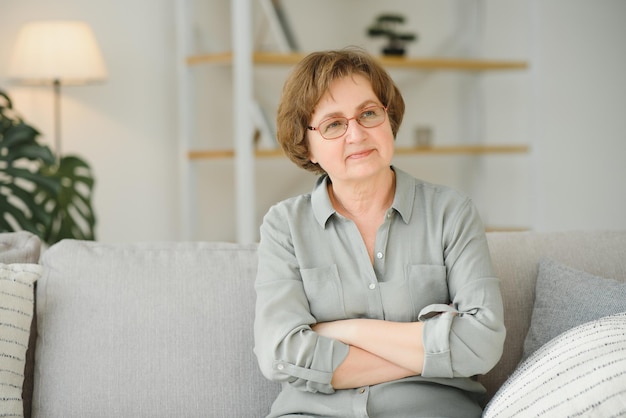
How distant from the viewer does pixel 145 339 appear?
6.22 feet

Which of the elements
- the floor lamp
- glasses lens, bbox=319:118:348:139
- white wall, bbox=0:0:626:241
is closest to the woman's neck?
glasses lens, bbox=319:118:348:139

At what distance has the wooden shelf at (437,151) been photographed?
3955mm

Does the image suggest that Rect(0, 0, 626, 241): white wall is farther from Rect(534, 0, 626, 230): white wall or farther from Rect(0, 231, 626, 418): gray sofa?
Rect(0, 231, 626, 418): gray sofa

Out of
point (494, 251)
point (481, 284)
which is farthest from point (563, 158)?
point (481, 284)

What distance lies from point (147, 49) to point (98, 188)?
0.68 meters

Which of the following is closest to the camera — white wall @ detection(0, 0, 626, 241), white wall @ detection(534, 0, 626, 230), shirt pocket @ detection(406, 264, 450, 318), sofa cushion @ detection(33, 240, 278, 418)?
shirt pocket @ detection(406, 264, 450, 318)

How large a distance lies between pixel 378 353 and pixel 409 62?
9.08 ft

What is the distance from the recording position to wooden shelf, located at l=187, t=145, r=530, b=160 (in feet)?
13.0

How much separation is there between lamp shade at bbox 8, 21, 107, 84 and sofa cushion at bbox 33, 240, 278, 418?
179 cm

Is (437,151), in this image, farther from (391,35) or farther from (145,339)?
(145,339)

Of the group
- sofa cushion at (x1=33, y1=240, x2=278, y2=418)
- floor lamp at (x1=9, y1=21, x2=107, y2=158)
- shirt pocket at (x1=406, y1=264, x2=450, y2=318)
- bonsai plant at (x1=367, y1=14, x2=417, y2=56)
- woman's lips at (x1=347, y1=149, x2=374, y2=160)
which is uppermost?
bonsai plant at (x1=367, y1=14, x2=417, y2=56)

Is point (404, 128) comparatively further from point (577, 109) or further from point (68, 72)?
point (68, 72)

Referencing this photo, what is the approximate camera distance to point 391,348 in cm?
167

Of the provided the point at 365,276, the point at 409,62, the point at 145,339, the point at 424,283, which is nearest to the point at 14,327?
the point at 145,339
